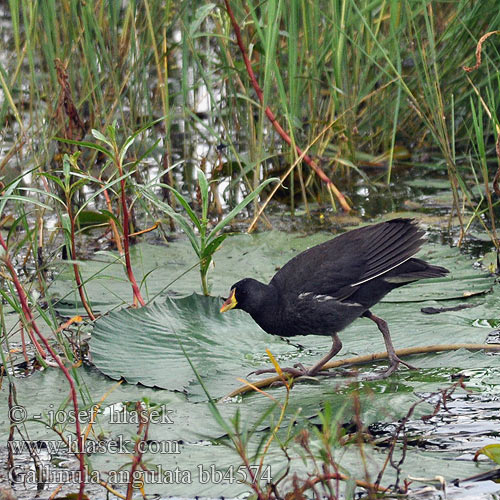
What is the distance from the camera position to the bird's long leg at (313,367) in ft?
10.1

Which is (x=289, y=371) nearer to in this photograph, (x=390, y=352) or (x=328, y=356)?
(x=328, y=356)

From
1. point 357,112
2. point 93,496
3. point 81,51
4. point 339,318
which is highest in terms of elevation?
point 81,51

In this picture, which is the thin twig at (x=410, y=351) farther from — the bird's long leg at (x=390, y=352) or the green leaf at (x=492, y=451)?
the green leaf at (x=492, y=451)

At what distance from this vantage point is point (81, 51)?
200 inches

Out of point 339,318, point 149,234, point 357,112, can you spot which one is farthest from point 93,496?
point 357,112

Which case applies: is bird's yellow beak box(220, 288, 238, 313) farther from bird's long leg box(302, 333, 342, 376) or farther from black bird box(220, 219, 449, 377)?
bird's long leg box(302, 333, 342, 376)

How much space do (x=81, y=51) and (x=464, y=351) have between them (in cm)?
290

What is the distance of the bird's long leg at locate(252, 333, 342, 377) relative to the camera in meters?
3.07

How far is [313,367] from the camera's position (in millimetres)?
3154

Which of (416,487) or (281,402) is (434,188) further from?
(416,487)

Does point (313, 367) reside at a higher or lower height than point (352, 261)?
lower

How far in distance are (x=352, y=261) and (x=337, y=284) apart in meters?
0.10

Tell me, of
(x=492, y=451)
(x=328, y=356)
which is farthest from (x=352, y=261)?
(x=492, y=451)

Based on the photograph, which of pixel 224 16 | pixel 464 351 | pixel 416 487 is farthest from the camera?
pixel 224 16
